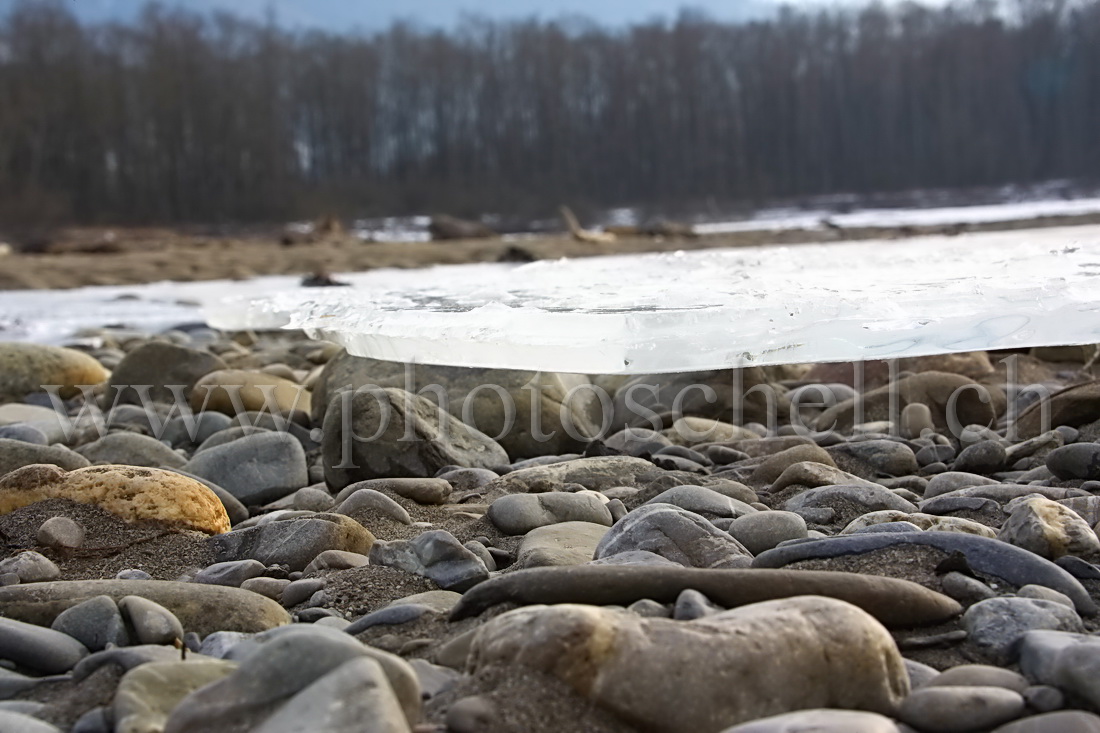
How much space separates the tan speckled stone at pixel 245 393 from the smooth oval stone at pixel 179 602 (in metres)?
1.76

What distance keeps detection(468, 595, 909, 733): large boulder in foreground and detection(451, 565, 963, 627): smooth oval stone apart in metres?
0.17

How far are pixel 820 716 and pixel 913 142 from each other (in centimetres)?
4380

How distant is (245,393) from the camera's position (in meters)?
3.44

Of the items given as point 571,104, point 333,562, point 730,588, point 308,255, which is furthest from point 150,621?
point 571,104

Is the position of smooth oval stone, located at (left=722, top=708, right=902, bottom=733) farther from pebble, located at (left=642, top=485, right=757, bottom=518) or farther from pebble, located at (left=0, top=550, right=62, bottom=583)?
pebble, located at (left=0, top=550, right=62, bottom=583)

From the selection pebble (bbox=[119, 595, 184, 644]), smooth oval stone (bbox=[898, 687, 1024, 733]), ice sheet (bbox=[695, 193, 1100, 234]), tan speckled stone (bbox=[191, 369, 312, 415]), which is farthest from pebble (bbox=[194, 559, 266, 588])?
ice sheet (bbox=[695, 193, 1100, 234])

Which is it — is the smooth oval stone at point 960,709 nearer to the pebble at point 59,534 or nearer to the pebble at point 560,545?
the pebble at point 560,545

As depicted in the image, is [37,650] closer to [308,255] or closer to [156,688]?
[156,688]

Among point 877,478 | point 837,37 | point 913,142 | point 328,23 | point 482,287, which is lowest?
point 877,478

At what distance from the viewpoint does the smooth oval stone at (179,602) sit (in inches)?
62.4

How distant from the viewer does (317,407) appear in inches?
132

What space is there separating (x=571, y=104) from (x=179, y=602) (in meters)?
40.7

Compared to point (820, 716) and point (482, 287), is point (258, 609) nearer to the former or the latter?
point (820, 716)

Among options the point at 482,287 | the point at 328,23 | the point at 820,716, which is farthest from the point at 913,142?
the point at 328,23
